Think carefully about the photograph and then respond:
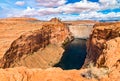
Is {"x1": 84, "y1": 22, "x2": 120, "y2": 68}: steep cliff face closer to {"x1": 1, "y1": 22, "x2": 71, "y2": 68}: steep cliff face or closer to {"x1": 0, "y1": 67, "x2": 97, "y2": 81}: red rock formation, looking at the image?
{"x1": 0, "y1": 67, "x2": 97, "y2": 81}: red rock formation

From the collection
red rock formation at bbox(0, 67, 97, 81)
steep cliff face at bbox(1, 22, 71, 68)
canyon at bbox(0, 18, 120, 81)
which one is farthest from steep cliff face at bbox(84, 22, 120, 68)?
steep cliff face at bbox(1, 22, 71, 68)

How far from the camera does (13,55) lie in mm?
92125

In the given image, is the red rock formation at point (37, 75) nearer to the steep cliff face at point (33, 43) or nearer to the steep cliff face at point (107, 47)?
the steep cliff face at point (107, 47)

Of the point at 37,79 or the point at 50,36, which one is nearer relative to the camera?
the point at 37,79

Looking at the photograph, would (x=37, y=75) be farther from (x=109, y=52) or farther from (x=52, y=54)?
(x=52, y=54)

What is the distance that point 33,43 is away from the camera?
117875 mm

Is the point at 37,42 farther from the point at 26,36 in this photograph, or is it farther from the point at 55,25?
the point at 55,25

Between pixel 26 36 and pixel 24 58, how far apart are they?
12.1 meters

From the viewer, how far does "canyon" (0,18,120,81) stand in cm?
2512

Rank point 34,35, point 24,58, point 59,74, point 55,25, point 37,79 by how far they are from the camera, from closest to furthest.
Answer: point 37,79 → point 59,74 → point 24,58 → point 34,35 → point 55,25

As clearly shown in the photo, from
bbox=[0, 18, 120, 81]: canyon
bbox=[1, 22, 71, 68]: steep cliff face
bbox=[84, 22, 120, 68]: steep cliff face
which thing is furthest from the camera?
bbox=[1, 22, 71, 68]: steep cliff face

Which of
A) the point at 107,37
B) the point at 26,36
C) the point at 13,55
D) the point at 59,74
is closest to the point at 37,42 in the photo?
the point at 26,36

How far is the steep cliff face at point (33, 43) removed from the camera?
8962 centimetres

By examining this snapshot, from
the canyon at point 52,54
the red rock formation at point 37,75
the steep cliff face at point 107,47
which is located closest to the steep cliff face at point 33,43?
the canyon at point 52,54
